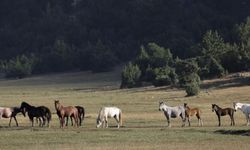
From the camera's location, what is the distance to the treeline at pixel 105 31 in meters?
149

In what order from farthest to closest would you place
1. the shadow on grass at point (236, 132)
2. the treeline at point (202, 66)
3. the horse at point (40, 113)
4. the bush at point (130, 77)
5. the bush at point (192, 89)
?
the bush at point (130, 77) → the treeline at point (202, 66) → the bush at point (192, 89) → the horse at point (40, 113) → the shadow on grass at point (236, 132)

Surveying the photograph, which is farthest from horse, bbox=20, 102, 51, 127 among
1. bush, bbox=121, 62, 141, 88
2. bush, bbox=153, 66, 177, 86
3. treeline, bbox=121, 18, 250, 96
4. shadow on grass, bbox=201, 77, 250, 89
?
bush, bbox=121, 62, 141, 88

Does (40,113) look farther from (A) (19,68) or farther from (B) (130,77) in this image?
(A) (19,68)

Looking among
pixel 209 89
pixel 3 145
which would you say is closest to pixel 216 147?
pixel 3 145

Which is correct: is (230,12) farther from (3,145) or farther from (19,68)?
(3,145)

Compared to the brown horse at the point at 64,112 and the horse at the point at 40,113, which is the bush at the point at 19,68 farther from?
the brown horse at the point at 64,112

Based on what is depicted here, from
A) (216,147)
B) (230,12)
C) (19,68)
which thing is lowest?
(216,147)

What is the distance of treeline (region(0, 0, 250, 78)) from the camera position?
5876 inches

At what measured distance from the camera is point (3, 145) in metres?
33.6

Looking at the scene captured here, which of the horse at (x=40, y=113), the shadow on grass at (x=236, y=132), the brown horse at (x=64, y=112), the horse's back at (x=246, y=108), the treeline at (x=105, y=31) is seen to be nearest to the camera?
the shadow on grass at (x=236, y=132)

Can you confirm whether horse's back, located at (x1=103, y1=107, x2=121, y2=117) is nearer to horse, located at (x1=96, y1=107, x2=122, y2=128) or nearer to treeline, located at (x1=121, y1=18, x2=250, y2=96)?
horse, located at (x1=96, y1=107, x2=122, y2=128)

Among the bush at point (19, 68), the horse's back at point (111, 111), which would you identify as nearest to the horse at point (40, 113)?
the horse's back at point (111, 111)

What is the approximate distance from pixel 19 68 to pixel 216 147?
11909cm

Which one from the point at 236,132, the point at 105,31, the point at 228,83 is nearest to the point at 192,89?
the point at 228,83
